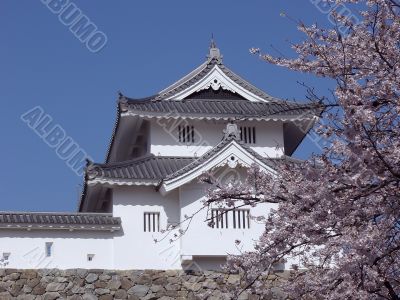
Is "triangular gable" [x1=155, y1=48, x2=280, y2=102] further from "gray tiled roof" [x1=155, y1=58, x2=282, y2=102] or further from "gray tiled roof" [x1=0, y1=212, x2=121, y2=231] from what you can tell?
"gray tiled roof" [x1=0, y1=212, x2=121, y2=231]

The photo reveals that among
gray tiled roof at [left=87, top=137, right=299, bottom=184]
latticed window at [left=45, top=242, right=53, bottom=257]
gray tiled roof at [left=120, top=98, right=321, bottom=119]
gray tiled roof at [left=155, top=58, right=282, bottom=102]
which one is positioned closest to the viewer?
latticed window at [left=45, top=242, right=53, bottom=257]

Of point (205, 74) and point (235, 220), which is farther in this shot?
point (205, 74)

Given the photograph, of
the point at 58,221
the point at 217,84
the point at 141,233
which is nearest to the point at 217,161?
the point at 141,233

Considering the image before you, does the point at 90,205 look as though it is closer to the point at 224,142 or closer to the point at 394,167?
the point at 224,142

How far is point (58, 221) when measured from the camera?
19000mm

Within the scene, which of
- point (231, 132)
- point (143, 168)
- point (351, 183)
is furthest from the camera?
point (143, 168)

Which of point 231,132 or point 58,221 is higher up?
point 231,132

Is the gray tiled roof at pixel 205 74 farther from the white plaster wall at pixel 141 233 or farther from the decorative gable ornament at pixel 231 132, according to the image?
the white plaster wall at pixel 141 233

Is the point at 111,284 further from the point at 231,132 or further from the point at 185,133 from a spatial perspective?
the point at 185,133

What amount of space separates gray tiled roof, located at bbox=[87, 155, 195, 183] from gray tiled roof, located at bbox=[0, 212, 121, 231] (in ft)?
3.62

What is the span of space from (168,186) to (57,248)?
320cm

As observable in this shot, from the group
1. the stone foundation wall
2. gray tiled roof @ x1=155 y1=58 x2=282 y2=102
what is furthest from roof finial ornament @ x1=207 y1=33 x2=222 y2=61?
the stone foundation wall

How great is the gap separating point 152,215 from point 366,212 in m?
13.7

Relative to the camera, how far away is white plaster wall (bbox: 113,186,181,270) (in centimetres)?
1948
